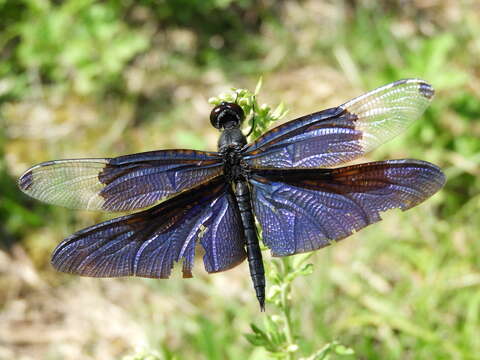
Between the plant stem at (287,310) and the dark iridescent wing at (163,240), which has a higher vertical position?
the dark iridescent wing at (163,240)

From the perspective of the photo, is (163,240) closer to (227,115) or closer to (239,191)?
(239,191)

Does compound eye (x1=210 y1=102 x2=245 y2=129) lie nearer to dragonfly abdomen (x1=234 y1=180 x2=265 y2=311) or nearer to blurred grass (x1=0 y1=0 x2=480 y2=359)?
dragonfly abdomen (x1=234 y1=180 x2=265 y2=311)

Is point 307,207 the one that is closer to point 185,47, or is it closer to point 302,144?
point 302,144

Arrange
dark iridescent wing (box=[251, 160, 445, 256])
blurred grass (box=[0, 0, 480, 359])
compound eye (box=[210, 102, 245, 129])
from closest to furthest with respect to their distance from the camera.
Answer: dark iridescent wing (box=[251, 160, 445, 256])
compound eye (box=[210, 102, 245, 129])
blurred grass (box=[0, 0, 480, 359])

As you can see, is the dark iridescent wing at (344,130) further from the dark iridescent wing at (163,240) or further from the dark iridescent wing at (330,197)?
the dark iridescent wing at (163,240)

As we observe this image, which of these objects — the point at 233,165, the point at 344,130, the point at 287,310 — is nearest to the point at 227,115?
the point at 233,165

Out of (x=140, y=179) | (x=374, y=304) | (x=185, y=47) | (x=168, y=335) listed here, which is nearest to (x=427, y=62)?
(x=374, y=304)

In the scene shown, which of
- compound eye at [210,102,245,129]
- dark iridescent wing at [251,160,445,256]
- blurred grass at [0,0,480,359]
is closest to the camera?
dark iridescent wing at [251,160,445,256]

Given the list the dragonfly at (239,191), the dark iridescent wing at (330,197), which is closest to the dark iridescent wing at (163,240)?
the dragonfly at (239,191)

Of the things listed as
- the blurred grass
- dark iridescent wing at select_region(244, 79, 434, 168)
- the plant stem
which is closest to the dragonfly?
dark iridescent wing at select_region(244, 79, 434, 168)
